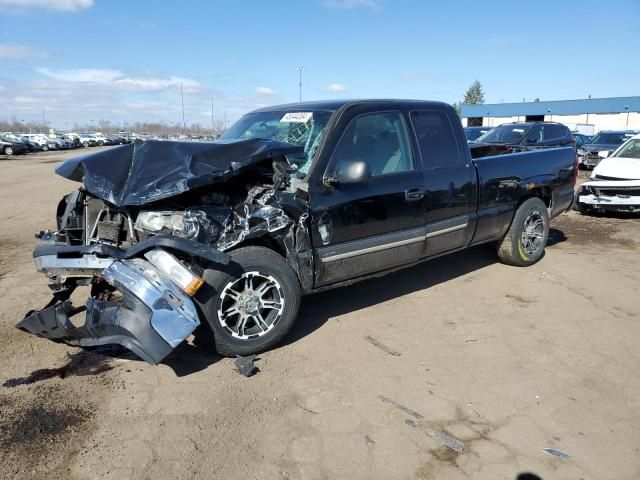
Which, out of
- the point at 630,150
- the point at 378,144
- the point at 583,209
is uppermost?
the point at 378,144

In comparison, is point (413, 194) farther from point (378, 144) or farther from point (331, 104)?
point (331, 104)

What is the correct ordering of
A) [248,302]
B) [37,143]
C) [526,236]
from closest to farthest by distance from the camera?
1. [248,302]
2. [526,236]
3. [37,143]

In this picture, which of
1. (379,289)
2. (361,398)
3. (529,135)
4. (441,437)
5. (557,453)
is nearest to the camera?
(557,453)

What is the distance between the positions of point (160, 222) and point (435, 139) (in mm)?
2752

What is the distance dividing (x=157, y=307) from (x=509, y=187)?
413 centimetres

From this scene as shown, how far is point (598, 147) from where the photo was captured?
1814 centimetres

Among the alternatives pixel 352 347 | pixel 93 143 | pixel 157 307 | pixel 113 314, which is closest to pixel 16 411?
pixel 113 314

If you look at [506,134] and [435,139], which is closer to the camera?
[435,139]

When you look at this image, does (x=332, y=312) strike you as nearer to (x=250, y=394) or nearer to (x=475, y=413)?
(x=250, y=394)

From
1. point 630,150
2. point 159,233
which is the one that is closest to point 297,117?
point 159,233

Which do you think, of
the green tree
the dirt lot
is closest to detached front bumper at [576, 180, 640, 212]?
the dirt lot

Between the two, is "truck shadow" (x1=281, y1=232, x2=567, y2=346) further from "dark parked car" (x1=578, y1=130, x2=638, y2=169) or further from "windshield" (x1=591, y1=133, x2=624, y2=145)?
"windshield" (x1=591, y1=133, x2=624, y2=145)

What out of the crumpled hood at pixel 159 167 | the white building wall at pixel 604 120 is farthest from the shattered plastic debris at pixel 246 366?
the white building wall at pixel 604 120

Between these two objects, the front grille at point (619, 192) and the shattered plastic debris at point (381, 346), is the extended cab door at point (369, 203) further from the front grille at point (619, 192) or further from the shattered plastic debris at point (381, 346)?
the front grille at point (619, 192)
